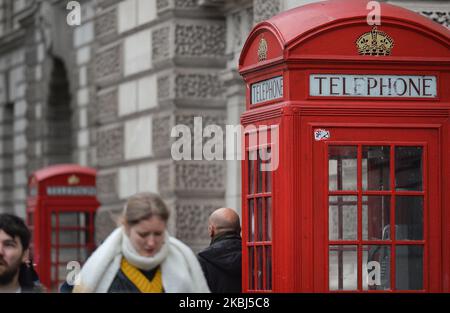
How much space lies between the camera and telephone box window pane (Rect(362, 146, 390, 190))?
28.1ft

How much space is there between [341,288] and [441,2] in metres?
4.58

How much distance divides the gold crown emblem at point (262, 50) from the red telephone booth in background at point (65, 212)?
11379 mm

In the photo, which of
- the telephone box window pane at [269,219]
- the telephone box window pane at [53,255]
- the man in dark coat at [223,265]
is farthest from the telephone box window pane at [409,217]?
the telephone box window pane at [53,255]

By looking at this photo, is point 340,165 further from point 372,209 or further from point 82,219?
point 82,219

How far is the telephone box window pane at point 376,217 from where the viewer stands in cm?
855

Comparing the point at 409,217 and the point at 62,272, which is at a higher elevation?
the point at 409,217

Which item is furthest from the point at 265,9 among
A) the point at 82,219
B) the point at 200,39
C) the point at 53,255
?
the point at 53,255

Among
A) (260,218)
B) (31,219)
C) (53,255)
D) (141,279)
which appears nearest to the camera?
(141,279)

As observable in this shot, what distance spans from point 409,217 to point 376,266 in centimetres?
33

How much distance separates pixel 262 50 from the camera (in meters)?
9.20

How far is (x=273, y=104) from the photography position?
888 cm

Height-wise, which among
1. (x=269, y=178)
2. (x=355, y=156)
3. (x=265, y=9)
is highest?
(x=265, y=9)

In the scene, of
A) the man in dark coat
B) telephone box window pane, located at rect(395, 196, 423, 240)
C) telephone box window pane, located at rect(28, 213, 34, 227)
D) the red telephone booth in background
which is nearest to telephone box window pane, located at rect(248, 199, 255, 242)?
the man in dark coat

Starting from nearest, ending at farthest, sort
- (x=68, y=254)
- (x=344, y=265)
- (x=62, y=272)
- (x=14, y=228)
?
1. (x=14, y=228)
2. (x=344, y=265)
3. (x=68, y=254)
4. (x=62, y=272)
